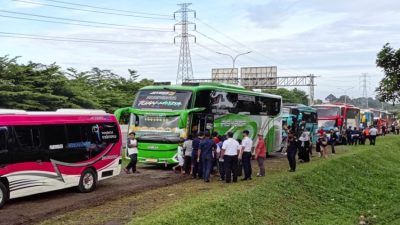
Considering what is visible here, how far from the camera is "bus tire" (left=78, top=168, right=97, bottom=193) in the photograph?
1413cm

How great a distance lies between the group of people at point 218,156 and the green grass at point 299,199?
1.87 feet

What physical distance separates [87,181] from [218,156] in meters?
4.74

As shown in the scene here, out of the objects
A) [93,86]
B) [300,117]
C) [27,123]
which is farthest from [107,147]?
[93,86]

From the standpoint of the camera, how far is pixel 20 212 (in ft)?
37.3

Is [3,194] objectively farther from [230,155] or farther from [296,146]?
[296,146]

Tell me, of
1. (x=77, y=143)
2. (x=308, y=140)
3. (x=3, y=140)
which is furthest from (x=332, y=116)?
(x=3, y=140)

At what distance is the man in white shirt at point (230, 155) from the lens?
1566 centimetres

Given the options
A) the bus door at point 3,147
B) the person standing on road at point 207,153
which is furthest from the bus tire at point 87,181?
the person standing on road at point 207,153

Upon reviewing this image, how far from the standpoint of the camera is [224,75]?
66875 mm

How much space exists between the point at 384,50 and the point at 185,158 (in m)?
23.0

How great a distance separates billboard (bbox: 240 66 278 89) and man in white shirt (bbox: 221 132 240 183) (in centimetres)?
4918

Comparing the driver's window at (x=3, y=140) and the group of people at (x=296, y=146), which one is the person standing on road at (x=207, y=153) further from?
the driver's window at (x=3, y=140)

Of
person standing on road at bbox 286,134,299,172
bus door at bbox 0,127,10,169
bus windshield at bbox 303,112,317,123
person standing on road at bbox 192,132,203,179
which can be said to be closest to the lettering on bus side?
person standing on road at bbox 286,134,299,172

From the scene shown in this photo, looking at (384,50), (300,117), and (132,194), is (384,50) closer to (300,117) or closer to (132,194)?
(300,117)
